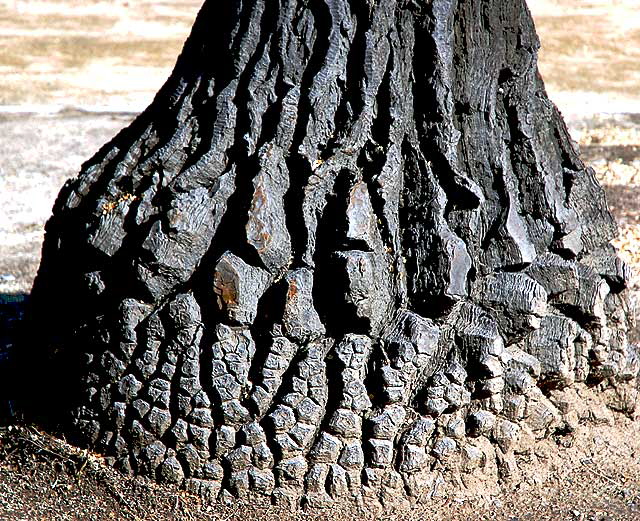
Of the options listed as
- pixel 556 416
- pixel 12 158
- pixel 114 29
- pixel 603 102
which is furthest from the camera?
pixel 114 29

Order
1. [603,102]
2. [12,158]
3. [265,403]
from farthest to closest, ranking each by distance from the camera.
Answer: [603,102] < [12,158] < [265,403]

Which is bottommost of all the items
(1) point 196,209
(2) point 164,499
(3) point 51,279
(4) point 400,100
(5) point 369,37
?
(2) point 164,499

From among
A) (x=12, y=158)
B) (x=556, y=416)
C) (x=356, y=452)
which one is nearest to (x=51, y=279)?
(x=356, y=452)

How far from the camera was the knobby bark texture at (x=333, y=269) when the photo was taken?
8.63ft

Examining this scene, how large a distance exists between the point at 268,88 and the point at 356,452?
42.5 inches

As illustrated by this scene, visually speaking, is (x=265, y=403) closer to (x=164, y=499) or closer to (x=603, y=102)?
(x=164, y=499)

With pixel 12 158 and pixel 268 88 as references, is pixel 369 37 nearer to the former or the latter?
pixel 268 88

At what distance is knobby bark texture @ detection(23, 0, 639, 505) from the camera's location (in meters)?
2.63

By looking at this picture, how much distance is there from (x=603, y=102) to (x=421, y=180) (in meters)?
Answer: 7.78

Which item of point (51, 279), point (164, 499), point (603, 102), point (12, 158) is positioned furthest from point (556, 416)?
point (603, 102)

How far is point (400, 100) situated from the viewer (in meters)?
2.71

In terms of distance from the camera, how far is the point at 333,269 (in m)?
2.61

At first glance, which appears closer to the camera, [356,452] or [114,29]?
[356,452]

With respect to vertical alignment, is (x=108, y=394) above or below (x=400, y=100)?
below
